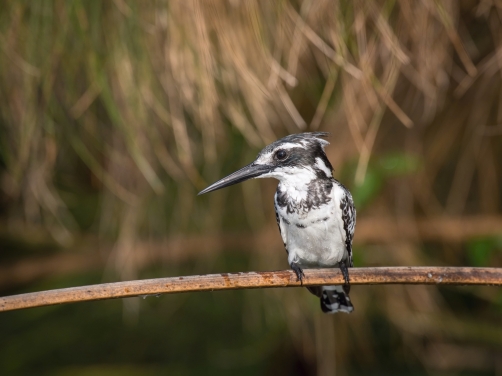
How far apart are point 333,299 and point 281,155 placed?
1.79 ft

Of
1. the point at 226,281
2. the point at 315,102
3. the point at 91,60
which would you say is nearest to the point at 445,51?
the point at 315,102

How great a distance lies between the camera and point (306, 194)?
2023 mm

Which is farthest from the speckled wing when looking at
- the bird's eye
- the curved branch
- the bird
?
the curved branch

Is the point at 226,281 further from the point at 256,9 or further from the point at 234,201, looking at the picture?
the point at 234,201

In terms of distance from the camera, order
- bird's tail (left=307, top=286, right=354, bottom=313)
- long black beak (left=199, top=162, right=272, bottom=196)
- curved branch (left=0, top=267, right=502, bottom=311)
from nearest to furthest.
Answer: curved branch (left=0, top=267, right=502, bottom=311) < long black beak (left=199, top=162, right=272, bottom=196) < bird's tail (left=307, top=286, right=354, bottom=313)

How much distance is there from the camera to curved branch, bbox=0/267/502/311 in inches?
49.8

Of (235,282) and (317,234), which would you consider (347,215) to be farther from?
(235,282)

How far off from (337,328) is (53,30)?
1.78 metres

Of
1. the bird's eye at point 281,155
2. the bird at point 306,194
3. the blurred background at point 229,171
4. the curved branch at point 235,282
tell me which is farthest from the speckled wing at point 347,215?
the curved branch at point 235,282

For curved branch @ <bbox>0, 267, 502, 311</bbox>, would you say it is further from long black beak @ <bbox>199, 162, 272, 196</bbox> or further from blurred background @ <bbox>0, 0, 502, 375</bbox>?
blurred background @ <bbox>0, 0, 502, 375</bbox>

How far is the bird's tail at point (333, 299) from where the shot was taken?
2.20 metres

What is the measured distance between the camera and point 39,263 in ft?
9.84

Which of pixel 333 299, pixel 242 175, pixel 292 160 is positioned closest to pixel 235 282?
pixel 242 175

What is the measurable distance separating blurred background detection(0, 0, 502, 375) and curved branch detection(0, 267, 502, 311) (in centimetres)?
65
